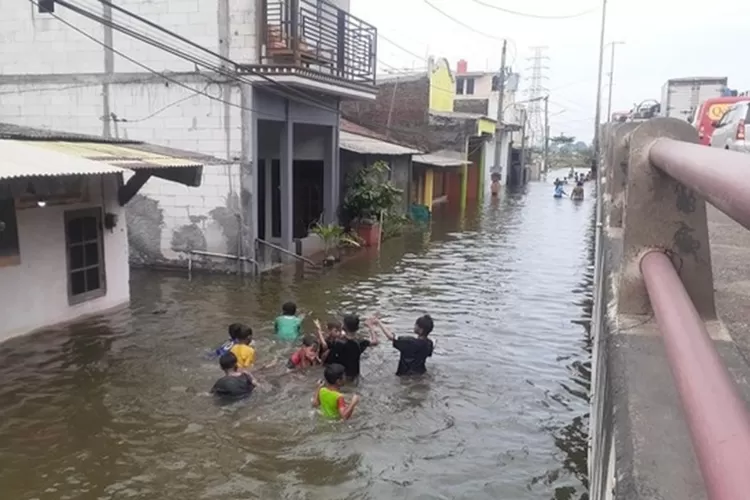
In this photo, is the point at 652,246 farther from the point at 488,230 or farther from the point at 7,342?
the point at 488,230

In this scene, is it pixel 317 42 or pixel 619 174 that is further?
pixel 317 42

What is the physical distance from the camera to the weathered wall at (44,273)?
947 cm

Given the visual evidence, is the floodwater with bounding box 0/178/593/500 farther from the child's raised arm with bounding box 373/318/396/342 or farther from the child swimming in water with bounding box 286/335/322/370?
the child's raised arm with bounding box 373/318/396/342

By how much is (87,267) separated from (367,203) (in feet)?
30.2

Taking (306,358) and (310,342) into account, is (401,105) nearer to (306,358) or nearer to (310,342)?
(310,342)

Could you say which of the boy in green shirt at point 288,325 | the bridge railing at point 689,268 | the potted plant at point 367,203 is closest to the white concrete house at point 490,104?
the potted plant at point 367,203

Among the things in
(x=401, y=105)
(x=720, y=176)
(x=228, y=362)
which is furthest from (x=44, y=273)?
(x=401, y=105)

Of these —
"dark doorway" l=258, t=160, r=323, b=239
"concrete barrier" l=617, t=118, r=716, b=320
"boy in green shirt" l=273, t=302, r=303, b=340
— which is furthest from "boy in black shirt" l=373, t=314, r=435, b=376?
"dark doorway" l=258, t=160, r=323, b=239

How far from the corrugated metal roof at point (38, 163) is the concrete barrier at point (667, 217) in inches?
269

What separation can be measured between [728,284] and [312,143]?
52.1 ft

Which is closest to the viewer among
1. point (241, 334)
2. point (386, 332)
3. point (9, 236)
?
point (241, 334)

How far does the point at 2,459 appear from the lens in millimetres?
6105

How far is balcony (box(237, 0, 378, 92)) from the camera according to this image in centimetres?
1347

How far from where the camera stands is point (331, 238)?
17.0 meters
